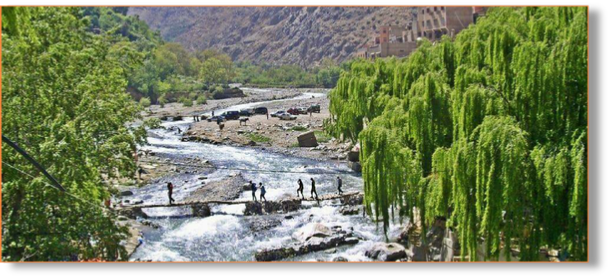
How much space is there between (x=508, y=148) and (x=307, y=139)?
17676mm

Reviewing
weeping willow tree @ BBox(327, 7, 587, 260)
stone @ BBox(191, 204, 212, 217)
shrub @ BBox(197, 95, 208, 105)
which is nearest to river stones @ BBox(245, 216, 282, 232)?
stone @ BBox(191, 204, 212, 217)

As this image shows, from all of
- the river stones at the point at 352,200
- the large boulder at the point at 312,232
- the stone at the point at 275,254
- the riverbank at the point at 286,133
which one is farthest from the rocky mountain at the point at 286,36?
the stone at the point at 275,254

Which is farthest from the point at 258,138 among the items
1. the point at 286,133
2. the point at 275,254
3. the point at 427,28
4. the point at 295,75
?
the point at 427,28

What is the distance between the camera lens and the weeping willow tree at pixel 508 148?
9969mm

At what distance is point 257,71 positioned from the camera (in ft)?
119

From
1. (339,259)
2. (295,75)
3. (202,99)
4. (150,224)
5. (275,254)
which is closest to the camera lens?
(339,259)

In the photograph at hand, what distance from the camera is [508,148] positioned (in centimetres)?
1009

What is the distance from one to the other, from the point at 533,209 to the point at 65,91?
9615 millimetres

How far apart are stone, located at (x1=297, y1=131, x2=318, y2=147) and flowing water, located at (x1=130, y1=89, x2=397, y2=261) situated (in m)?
0.77

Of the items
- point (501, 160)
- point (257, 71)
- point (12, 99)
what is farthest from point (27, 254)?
point (257, 71)

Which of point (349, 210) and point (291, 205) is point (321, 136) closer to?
point (291, 205)

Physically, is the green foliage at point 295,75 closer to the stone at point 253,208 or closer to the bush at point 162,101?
the bush at point 162,101

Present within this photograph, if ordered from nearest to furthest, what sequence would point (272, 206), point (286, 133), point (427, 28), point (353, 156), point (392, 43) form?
point (272, 206)
point (353, 156)
point (286, 133)
point (392, 43)
point (427, 28)

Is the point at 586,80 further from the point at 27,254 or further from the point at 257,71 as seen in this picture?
the point at 257,71
